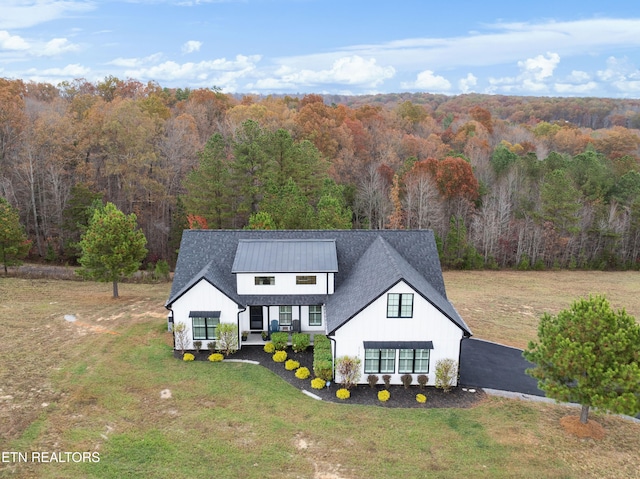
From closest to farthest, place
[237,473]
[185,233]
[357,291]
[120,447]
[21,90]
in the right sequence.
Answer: [237,473] → [120,447] → [357,291] → [185,233] → [21,90]

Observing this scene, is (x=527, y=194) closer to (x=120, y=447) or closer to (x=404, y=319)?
(x=404, y=319)

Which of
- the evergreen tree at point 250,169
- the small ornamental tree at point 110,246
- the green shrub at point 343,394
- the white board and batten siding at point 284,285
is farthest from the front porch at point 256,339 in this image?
the evergreen tree at point 250,169

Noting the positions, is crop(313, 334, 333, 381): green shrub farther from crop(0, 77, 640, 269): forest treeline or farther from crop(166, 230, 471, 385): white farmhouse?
crop(0, 77, 640, 269): forest treeline

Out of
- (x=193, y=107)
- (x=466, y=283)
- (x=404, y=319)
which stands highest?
(x=193, y=107)

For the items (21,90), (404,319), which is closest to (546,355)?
(404,319)

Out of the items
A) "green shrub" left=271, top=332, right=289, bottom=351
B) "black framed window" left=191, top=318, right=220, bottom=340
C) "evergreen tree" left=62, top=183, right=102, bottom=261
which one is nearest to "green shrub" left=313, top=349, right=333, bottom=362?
"green shrub" left=271, top=332, right=289, bottom=351

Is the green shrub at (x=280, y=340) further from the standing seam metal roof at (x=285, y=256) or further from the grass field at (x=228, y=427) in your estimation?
the standing seam metal roof at (x=285, y=256)

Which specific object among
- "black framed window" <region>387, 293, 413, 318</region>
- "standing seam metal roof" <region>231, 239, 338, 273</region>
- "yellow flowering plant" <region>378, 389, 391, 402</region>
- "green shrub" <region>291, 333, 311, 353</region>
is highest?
"standing seam metal roof" <region>231, 239, 338, 273</region>
